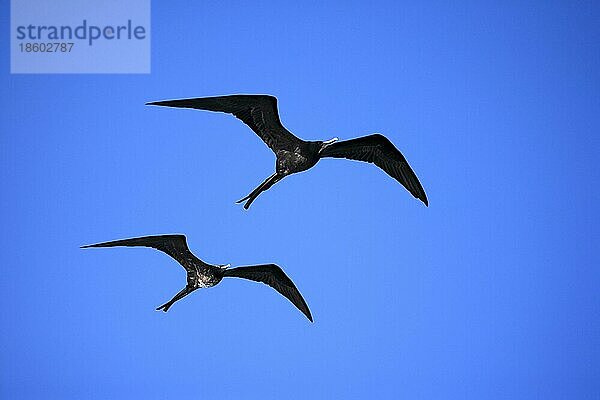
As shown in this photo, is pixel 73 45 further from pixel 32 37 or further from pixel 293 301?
pixel 293 301

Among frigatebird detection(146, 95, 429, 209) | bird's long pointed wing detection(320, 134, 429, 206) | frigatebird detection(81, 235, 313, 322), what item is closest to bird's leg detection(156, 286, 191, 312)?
frigatebird detection(81, 235, 313, 322)

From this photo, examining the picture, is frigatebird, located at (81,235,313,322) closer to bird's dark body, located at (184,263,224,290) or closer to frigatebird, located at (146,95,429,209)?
bird's dark body, located at (184,263,224,290)

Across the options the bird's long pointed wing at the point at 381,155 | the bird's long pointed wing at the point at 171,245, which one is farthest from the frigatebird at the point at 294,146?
the bird's long pointed wing at the point at 171,245

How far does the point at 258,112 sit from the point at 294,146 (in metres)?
0.23

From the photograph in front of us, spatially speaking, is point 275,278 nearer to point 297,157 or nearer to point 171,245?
point 171,245

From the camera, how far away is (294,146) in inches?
142

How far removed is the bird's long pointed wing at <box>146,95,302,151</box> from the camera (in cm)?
340

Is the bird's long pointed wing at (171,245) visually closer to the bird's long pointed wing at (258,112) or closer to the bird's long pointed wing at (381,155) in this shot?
the bird's long pointed wing at (258,112)

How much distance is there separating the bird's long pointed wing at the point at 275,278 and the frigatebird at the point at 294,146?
0.51 meters

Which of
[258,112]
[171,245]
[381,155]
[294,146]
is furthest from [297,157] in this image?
[171,245]

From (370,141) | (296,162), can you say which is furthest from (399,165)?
(296,162)

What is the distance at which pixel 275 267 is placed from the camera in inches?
160

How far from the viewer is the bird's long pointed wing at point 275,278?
4.06 metres

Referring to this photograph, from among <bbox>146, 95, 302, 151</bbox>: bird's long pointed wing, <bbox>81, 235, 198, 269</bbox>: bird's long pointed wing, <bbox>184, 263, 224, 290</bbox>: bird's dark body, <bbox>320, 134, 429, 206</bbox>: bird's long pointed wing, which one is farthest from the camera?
<bbox>184, 263, 224, 290</bbox>: bird's dark body
